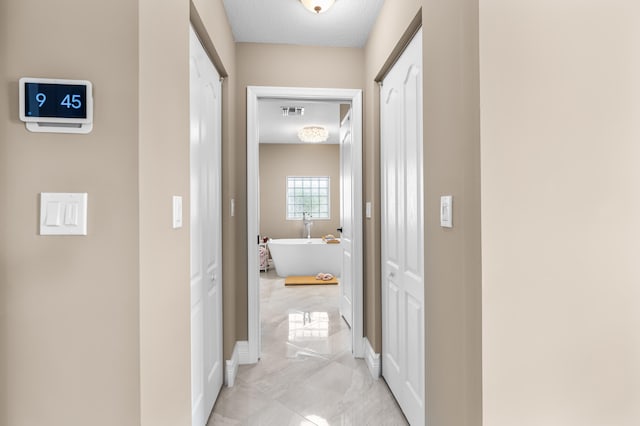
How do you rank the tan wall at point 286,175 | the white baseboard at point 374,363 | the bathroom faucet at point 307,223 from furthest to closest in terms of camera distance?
the tan wall at point 286,175 < the bathroom faucet at point 307,223 < the white baseboard at point 374,363

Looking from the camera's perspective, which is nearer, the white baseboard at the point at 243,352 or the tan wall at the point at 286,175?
the white baseboard at the point at 243,352

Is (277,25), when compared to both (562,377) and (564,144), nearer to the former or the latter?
(564,144)

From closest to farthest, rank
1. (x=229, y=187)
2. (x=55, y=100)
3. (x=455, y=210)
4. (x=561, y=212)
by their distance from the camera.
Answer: (x=55, y=100)
(x=561, y=212)
(x=455, y=210)
(x=229, y=187)

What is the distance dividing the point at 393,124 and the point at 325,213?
5640 millimetres

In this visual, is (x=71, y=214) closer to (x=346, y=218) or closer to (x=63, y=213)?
(x=63, y=213)

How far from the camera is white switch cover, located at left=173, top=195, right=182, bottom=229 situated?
129 cm

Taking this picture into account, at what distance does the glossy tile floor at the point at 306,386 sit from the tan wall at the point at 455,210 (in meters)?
0.65

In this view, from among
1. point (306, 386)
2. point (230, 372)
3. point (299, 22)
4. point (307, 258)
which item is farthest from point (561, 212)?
point (307, 258)

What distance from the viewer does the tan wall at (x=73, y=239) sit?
925 millimetres

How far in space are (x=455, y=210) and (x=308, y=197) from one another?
21.5 feet

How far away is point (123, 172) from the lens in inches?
37.9

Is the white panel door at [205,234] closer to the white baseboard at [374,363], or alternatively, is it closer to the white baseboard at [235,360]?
the white baseboard at [235,360]

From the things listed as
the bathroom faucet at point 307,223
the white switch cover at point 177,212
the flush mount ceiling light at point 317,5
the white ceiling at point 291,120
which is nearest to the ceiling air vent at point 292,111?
the white ceiling at point 291,120

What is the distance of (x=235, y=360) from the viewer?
255cm
